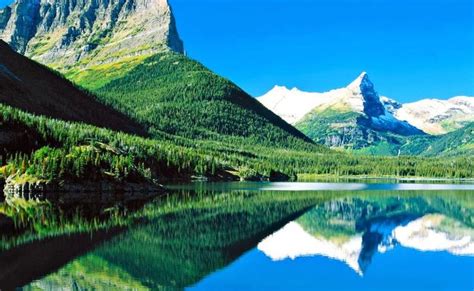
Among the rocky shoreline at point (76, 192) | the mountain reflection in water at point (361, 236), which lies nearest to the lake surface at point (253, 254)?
the mountain reflection in water at point (361, 236)

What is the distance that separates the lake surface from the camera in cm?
4641

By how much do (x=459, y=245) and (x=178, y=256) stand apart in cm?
3519

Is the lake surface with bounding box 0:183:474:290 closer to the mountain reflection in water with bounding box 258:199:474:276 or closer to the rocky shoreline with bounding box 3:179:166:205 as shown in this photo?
the mountain reflection in water with bounding box 258:199:474:276

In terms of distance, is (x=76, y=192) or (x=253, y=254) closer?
(x=253, y=254)

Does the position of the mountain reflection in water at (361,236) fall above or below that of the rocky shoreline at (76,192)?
below

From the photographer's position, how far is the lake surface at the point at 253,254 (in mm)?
46406

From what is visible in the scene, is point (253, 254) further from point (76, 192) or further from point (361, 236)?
point (76, 192)

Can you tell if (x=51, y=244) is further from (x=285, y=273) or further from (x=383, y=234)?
(x=383, y=234)

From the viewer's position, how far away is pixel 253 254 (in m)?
60.3

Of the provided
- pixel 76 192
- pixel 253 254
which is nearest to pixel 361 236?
pixel 253 254

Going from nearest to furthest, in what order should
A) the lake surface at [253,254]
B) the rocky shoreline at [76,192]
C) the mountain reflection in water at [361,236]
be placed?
the lake surface at [253,254]
the mountain reflection in water at [361,236]
the rocky shoreline at [76,192]

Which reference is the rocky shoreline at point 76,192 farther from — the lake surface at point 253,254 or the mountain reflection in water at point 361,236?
the mountain reflection in water at point 361,236

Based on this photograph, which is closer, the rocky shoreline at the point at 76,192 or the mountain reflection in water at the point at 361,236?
the mountain reflection in water at the point at 361,236

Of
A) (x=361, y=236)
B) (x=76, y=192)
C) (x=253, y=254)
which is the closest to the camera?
(x=253, y=254)
